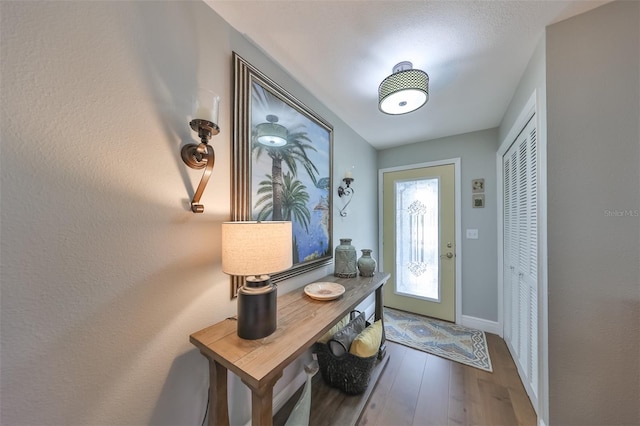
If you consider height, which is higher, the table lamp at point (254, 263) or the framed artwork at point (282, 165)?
the framed artwork at point (282, 165)

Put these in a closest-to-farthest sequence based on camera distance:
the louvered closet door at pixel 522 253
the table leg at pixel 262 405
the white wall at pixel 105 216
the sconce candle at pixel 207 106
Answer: the white wall at pixel 105 216, the table leg at pixel 262 405, the sconce candle at pixel 207 106, the louvered closet door at pixel 522 253

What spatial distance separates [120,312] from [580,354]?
2085 millimetres

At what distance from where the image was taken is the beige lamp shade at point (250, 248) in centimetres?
89

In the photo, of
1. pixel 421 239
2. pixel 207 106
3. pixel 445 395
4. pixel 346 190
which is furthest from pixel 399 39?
pixel 445 395

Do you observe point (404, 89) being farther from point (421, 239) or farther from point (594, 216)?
point (421, 239)

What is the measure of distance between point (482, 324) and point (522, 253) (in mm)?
1205

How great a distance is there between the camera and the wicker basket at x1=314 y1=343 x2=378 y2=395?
59.2 inches

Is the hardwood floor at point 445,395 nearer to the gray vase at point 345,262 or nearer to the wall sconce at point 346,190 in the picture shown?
the gray vase at point 345,262

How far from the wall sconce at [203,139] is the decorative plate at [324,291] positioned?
84 centimetres

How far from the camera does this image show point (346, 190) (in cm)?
231

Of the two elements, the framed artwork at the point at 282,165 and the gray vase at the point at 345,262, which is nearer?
the framed artwork at the point at 282,165

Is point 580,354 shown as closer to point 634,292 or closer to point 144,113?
point 634,292

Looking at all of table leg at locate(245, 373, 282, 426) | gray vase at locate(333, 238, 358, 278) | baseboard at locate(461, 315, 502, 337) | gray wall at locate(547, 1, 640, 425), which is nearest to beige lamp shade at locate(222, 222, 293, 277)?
table leg at locate(245, 373, 282, 426)

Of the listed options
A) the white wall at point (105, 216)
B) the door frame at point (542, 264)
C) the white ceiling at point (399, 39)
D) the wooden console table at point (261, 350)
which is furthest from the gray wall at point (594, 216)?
the white wall at point (105, 216)
